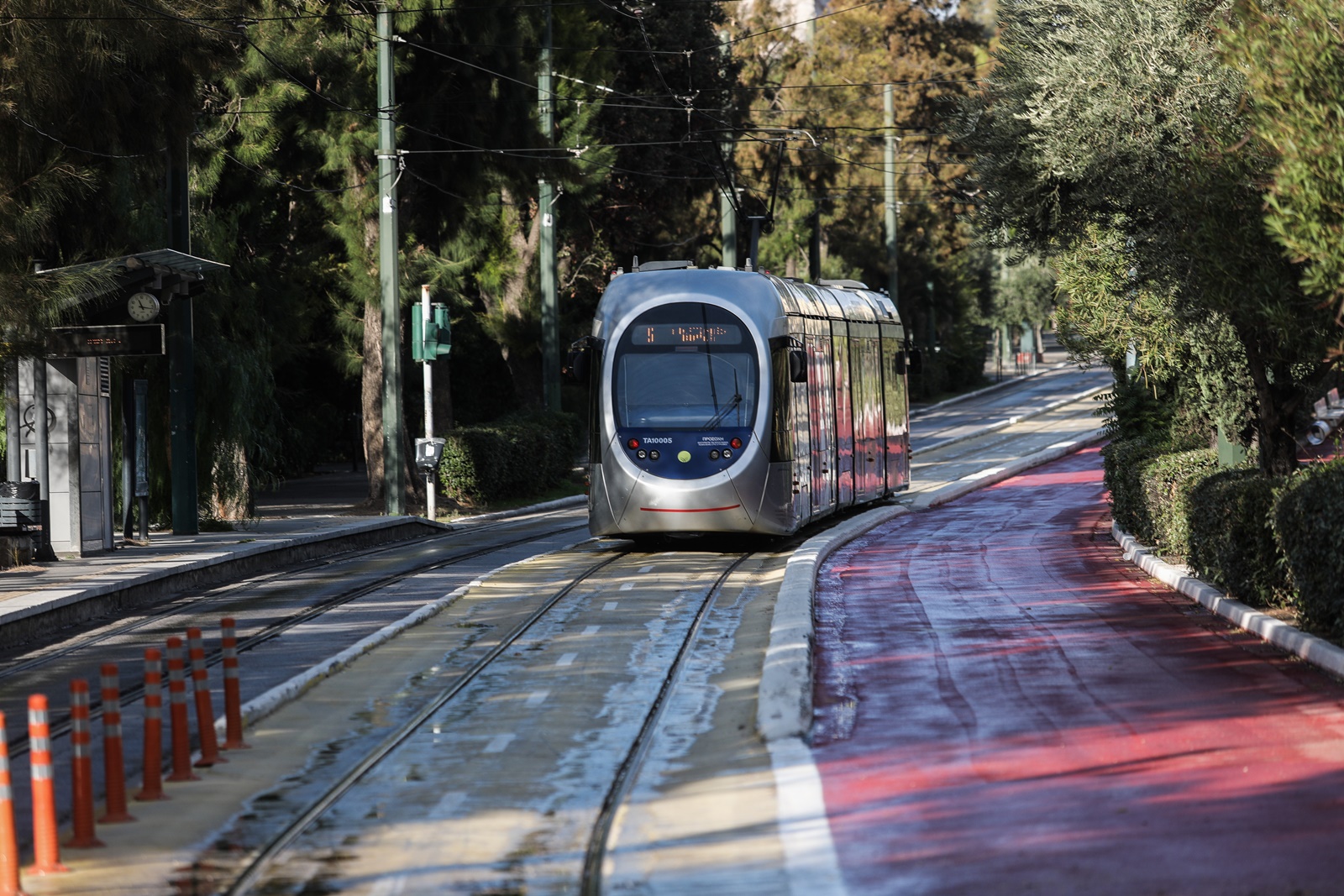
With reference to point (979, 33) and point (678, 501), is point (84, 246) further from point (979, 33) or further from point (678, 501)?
point (979, 33)

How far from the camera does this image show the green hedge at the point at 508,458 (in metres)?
35.1

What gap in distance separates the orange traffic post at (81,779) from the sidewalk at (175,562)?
7.87 meters

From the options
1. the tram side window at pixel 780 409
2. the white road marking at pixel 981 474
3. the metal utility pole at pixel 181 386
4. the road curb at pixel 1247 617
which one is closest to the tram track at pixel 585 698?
the tram side window at pixel 780 409

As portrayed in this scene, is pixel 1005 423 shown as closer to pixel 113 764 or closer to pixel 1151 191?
pixel 1151 191

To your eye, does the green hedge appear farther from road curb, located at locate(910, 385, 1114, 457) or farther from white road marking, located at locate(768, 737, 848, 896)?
white road marking, located at locate(768, 737, 848, 896)

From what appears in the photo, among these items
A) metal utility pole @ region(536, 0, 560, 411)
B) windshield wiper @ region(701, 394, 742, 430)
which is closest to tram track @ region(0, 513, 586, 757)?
windshield wiper @ region(701, 394, 742, 430)

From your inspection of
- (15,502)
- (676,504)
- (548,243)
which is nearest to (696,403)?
(676,504)

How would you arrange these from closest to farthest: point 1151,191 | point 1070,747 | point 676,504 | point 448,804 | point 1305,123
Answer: point 448,804 → point 1070,747 → point 1305,123 → point 1151,191 → point 676,504

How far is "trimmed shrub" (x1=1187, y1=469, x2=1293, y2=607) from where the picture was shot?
1398 centimetres

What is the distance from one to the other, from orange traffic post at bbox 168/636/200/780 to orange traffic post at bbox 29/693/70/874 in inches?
69.4

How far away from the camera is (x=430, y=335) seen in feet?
105

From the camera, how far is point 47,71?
1805 cm

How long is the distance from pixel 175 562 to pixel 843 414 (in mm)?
10268

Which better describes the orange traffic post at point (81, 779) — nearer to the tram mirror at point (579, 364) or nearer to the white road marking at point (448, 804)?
the white road marking at point (448, 804)
